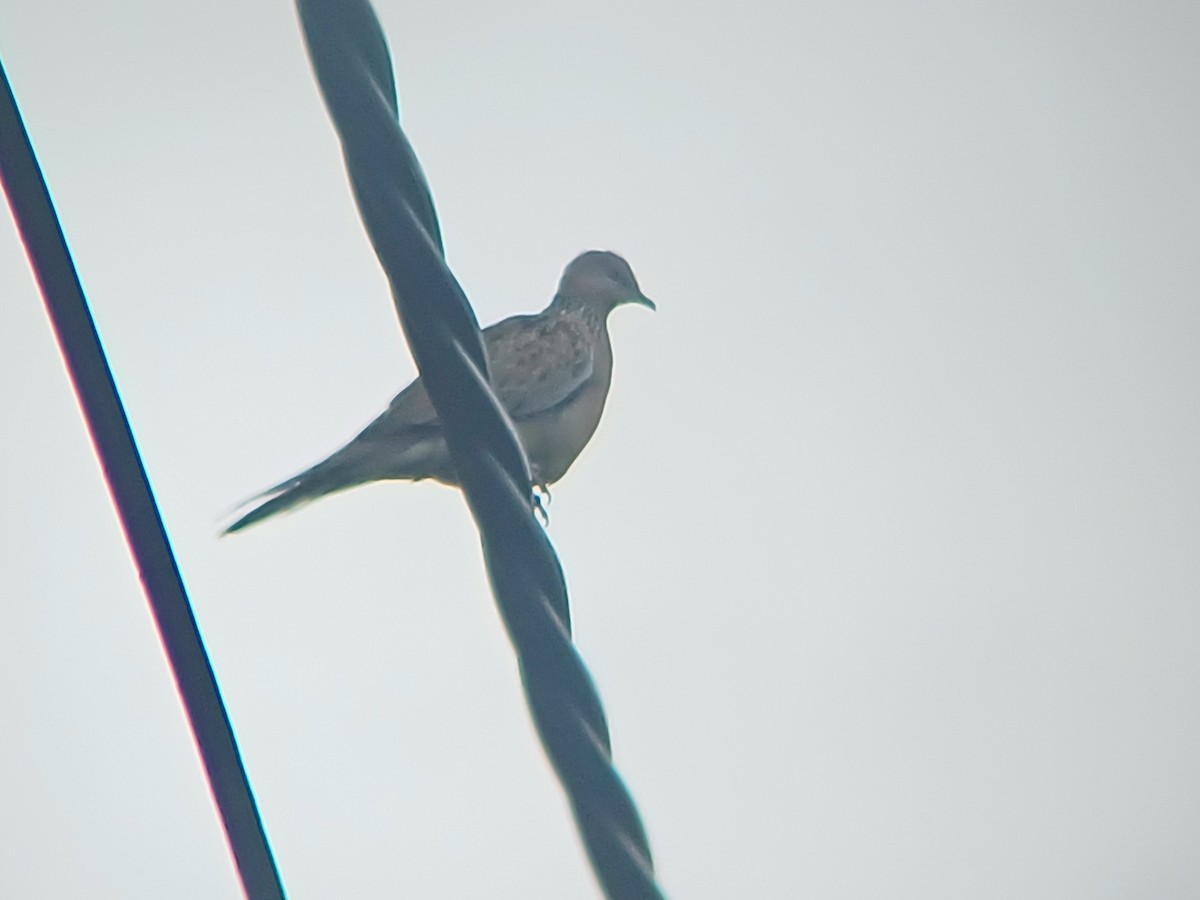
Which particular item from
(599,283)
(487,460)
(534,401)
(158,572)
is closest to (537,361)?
(534,401)

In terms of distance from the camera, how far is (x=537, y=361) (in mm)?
3812

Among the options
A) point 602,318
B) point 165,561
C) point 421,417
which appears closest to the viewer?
point 165,561

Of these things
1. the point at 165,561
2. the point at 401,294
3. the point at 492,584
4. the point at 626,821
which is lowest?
the point at 626,821

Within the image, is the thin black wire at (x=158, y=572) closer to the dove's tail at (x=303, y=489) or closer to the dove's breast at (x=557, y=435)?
the dove's tail at (x=303, y=489)

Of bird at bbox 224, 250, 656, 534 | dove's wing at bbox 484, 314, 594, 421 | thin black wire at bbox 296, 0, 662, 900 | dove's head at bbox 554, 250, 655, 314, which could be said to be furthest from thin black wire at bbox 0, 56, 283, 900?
dove's head at bbox 554, 250, 655, 314

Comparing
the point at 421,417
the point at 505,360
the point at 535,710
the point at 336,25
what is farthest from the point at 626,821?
the point at 505,360

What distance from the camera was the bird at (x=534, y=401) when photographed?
3145 mm

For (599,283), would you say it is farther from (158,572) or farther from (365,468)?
(158,572)

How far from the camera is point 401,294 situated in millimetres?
1588

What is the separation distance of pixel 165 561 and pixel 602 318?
10.7 feet

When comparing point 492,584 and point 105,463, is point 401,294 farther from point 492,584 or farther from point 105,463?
point 105,463

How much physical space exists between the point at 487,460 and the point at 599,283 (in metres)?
2.90

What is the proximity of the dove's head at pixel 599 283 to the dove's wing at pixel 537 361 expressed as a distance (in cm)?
28

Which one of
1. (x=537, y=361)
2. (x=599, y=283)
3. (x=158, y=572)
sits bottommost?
(x=158, y=572)
